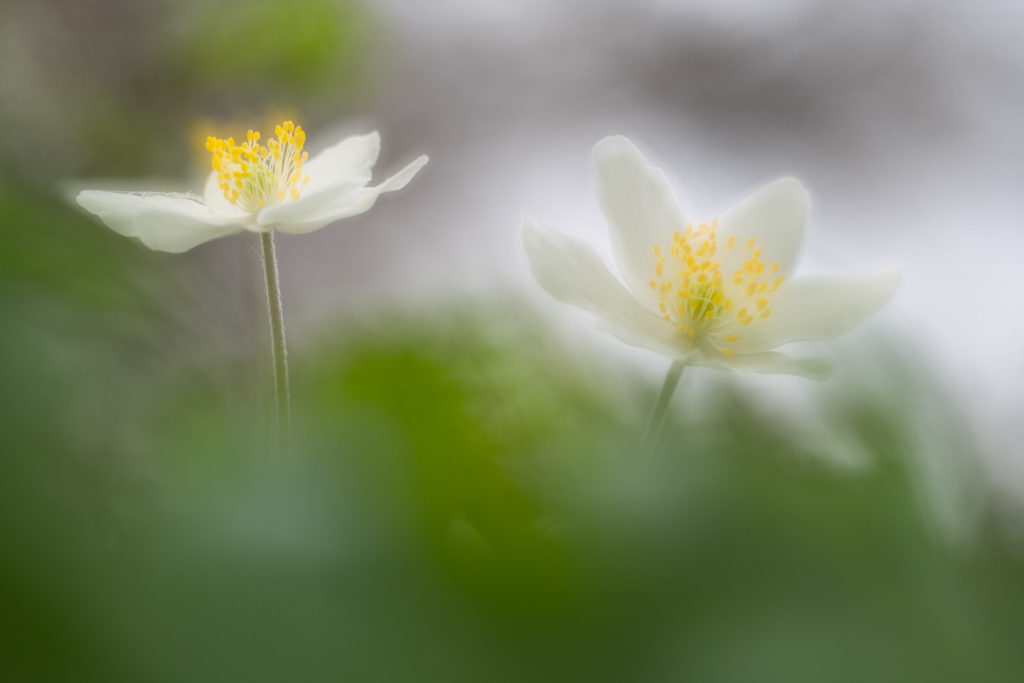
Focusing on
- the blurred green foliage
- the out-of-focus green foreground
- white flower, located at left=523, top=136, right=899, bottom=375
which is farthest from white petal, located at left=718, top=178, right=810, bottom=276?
the blurred green foliage

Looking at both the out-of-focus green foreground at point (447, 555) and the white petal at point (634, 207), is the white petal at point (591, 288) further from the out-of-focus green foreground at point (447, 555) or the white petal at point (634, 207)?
the out-of-focus green foreground at point (447, 555)

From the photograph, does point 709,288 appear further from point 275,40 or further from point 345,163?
point 275,40

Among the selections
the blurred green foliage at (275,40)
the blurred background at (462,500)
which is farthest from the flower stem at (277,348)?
the blurred green foliage at (275,40)

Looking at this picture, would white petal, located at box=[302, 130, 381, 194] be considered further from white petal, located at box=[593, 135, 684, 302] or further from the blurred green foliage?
the blurred green foliage

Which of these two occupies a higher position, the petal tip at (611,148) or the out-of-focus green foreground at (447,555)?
the petal tip at (611,148)

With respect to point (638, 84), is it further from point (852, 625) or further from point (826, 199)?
point (852, 625)

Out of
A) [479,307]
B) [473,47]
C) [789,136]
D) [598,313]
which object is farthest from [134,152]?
[789,136]
